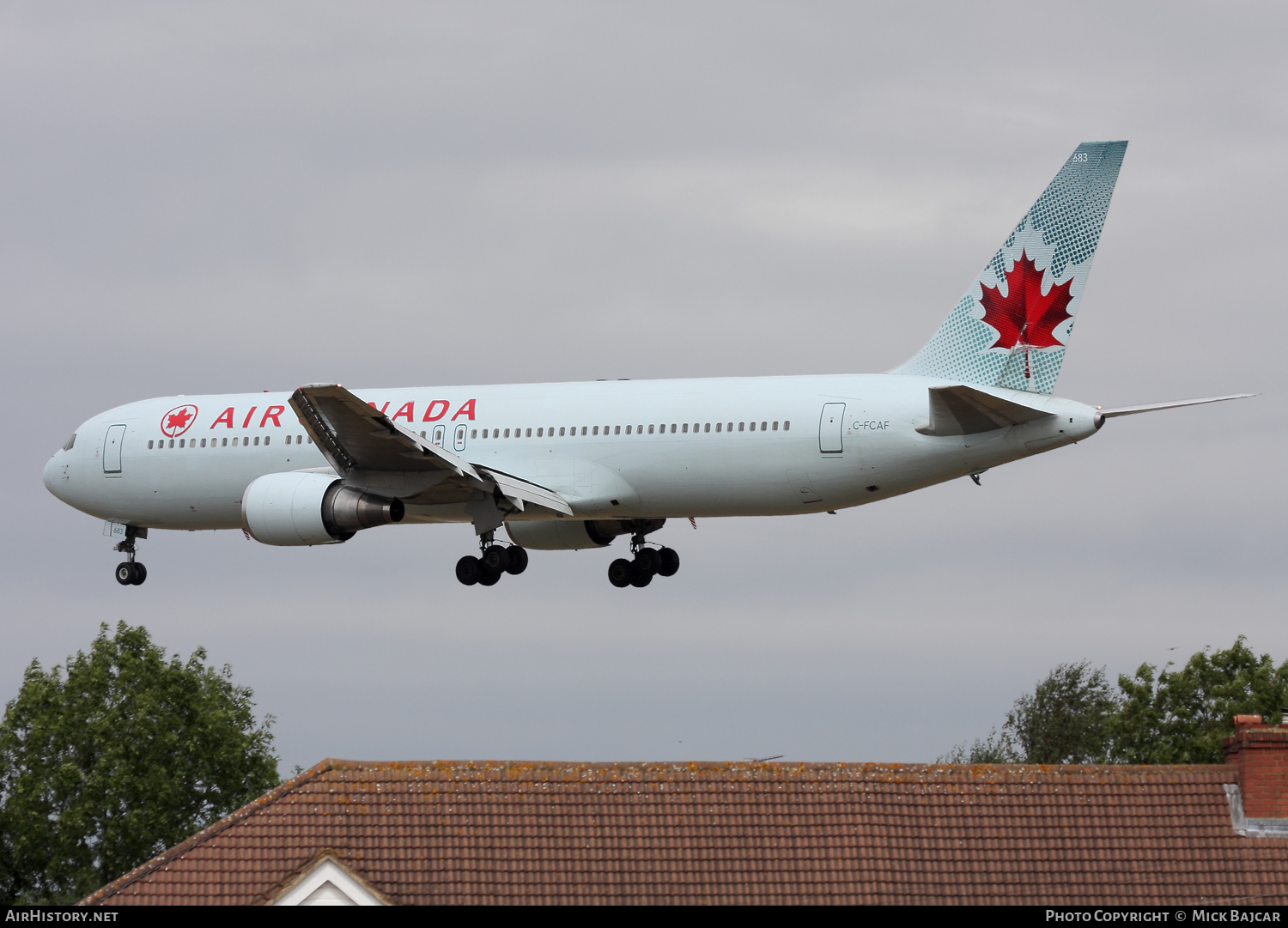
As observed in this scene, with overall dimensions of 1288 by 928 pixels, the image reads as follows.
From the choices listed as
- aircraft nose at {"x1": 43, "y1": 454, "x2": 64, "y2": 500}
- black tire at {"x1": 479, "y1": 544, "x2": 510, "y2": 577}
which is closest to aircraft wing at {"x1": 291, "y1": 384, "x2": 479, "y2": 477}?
black tire at {"x1": 479, "y1": 544, "x2": 510, "y2": 577}

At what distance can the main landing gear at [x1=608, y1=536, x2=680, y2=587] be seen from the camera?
1966 inches

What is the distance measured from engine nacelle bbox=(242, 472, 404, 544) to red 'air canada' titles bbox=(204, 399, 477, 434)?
2.85m

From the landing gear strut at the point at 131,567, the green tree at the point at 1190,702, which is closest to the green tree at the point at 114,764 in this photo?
the landing gear strut at the point at 131,567

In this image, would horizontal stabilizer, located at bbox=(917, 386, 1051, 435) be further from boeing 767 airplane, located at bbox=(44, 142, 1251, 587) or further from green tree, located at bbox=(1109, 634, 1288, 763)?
green tree, located at bbox=(1109, 634, 1288, 763)

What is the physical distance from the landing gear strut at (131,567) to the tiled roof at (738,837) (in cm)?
1862

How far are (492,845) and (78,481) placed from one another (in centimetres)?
2178

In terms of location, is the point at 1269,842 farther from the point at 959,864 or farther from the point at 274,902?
the point at 274,902

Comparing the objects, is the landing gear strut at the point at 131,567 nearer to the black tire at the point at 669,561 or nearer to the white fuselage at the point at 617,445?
the white fuselage at the point at 617,445

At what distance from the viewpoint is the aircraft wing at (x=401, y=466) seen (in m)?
43.0

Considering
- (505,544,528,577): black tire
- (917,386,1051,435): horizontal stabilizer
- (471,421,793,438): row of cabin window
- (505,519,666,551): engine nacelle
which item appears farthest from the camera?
(505,519,666,551): engine nacelle

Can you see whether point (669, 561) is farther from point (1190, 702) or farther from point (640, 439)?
point (1190, 702)

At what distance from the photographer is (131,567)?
5112 centimetres

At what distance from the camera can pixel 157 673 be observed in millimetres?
70625
